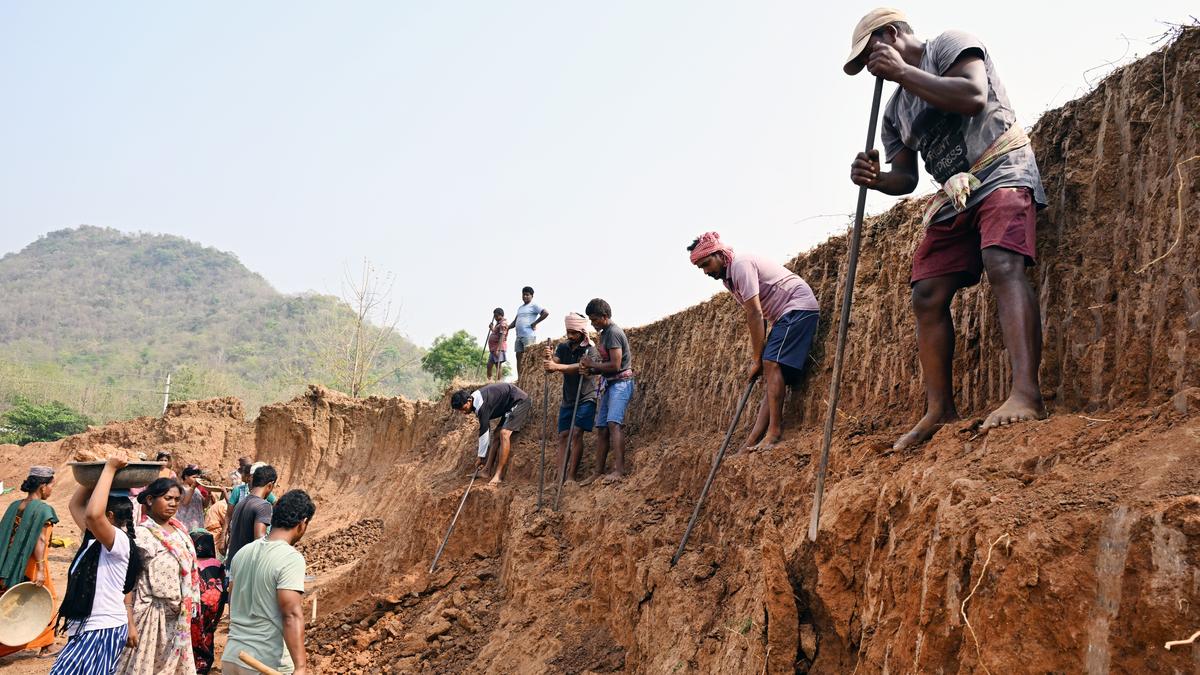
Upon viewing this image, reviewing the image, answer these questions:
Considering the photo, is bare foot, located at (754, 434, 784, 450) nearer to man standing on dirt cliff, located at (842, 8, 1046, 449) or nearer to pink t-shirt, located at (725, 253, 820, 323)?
pink t-shirt, located at (725, 253, 820, 323)

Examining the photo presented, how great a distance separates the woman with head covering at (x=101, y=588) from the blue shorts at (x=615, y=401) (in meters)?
4.69

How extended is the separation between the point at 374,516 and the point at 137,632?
30.0ft

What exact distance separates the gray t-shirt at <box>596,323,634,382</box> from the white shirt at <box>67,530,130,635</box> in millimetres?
4911

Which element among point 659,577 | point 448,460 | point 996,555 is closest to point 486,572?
point 659,577

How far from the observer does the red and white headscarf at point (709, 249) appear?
6.23 meters

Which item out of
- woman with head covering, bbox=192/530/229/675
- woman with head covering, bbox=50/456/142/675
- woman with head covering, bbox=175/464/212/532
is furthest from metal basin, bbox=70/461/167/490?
woman with head covering, bbox=175/464/212/532

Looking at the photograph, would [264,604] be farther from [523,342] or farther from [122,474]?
[523,342]

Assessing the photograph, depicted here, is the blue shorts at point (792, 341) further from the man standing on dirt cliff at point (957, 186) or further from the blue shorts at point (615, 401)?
the blue shorts at point (615, 401)

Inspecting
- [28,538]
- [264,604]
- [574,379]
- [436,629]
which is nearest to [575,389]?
[574,379]

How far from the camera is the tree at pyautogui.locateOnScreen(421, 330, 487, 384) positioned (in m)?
26.8

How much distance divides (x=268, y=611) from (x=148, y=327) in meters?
104

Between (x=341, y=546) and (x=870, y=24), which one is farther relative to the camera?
(x=341, y=546)

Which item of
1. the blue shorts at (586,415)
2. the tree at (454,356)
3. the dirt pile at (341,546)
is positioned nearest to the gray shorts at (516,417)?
the blue shorts at (586,415)

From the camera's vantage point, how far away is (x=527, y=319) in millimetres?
15266
